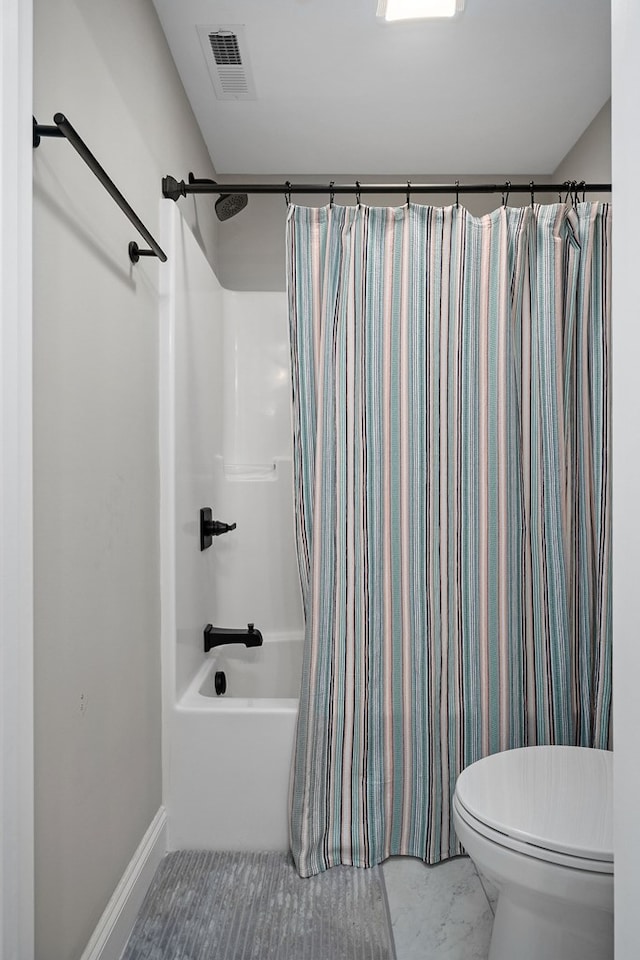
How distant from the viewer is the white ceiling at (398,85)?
1.96 m

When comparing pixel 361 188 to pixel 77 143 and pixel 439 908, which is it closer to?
pixel 77 143

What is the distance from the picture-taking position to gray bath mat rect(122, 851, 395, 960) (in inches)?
62.6

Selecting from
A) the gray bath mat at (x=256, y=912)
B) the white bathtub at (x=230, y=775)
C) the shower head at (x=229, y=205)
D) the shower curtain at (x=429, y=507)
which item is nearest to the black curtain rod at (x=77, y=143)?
the shower curtain at (x=429, y=507)

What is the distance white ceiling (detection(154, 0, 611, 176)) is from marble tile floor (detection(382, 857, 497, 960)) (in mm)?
2485

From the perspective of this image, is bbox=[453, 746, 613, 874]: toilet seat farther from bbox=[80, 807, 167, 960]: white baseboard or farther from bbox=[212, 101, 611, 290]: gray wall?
bbox=[212, 101, 611, 290]: gray wall

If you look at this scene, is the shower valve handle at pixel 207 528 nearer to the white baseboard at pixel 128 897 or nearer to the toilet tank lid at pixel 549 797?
the white baseboard at pixel 128 897

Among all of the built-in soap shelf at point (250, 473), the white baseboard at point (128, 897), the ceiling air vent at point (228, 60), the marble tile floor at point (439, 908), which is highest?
the ceiling air vent at point (228, 60)

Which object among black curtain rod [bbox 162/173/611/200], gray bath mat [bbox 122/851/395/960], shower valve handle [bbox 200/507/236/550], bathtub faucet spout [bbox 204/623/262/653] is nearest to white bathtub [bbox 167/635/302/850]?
gray bath mat [bbox 122/851/395/960]

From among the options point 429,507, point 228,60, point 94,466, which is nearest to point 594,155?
point 228,60

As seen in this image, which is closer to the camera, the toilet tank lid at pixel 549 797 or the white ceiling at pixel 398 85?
the toilet tank lid at pixel 549 797

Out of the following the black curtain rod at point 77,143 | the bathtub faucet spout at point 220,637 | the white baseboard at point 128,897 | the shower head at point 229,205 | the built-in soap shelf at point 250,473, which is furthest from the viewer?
the built-in soap shelf at point 250,473

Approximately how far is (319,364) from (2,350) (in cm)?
113

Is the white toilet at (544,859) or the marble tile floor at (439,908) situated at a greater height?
the white toilet at (544,859)

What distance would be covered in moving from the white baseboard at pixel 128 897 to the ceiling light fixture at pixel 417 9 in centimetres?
232
